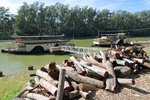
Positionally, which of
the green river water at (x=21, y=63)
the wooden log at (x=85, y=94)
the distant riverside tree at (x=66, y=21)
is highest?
the distant riverside tree at (x=66, y=21)

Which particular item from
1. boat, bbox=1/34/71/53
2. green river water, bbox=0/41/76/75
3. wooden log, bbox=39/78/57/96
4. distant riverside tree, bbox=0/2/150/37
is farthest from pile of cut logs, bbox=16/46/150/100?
distant riverside tree, bbox=0/2/150/37

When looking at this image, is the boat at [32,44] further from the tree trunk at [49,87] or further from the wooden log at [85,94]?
the wooden log at [85,94]

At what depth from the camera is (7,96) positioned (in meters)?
6.06

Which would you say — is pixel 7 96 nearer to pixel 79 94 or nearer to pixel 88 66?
pixel 79 94

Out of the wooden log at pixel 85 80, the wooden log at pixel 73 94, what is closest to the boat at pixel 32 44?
the wooden log at pixel 85 80

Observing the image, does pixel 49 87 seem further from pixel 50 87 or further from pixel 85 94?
pixel 85 94

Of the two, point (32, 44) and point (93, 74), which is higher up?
point (32, 44)

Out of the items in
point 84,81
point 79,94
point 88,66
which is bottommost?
point 79,94

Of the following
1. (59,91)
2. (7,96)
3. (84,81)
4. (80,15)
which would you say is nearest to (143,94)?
(84,81)

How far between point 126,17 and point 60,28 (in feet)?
176

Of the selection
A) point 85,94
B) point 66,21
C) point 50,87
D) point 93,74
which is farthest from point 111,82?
point 66,21

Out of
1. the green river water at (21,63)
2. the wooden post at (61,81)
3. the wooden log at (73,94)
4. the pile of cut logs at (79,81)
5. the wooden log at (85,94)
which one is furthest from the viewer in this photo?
the green river water at (21,63)

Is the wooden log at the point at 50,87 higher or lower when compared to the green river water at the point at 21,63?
higher

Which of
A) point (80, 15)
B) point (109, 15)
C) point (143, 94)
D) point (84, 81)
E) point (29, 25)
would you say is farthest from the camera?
point (109, 15)
